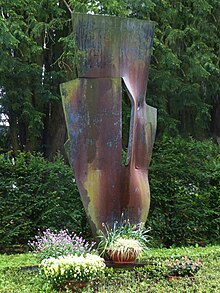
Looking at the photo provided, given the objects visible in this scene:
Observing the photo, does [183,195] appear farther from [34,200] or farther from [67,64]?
[67,64]

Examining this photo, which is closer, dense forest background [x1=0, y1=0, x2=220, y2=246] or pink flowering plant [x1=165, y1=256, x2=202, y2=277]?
pink flowering plant [x1=165, y1=256, x2=202, y2=277]

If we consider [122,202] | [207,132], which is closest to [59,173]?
[122,202]

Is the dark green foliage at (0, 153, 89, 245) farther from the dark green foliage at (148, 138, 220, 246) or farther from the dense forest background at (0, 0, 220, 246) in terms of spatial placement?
the dark green foliage at (148, 138, 220, 246)

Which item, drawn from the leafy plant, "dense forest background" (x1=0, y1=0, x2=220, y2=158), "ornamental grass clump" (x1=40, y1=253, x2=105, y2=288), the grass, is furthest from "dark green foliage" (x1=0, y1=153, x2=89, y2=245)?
"ornamental grass clump" (x1=40, y1=253, x2=105, y2=288)

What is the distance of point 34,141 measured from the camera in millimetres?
12094

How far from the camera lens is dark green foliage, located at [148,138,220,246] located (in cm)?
969

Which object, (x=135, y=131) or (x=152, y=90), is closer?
(x=135, y=131)

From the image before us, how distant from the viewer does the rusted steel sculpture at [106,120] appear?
22.3 ft

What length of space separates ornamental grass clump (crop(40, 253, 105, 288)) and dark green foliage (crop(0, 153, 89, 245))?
339 cm

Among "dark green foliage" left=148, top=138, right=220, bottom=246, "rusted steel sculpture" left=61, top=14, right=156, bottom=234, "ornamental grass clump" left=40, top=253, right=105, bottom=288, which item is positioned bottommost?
"dark green foliage" left=148, top=138, right=220, bottom=246

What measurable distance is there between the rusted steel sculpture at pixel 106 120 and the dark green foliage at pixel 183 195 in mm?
2598

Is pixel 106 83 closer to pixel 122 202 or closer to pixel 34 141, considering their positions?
pixel 122 202

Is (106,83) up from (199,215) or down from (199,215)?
up

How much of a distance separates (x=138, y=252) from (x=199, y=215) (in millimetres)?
3681
